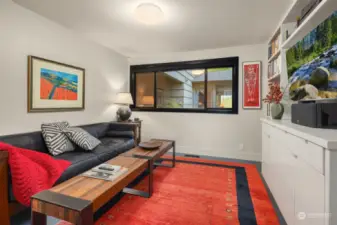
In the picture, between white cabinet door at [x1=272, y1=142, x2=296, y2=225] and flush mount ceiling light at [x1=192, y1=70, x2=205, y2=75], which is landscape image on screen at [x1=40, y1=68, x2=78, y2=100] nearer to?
flush mount ceiling light at [x1=192, y1=70, x2=205, y2=75]

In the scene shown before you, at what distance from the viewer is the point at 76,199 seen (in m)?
1.17

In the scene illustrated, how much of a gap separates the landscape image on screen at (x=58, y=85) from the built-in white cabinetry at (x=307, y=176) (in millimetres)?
3099

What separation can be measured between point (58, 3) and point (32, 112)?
58.3 inches

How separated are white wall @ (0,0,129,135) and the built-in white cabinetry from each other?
304 cm

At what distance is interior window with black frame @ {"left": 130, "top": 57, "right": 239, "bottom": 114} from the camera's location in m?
3.83

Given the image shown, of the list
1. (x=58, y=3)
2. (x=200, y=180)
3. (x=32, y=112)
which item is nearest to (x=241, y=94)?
(x=200, y=180)

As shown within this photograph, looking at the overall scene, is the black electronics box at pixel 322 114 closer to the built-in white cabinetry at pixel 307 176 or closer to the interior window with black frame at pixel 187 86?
the built-in white cabinetry at pixel 307 176

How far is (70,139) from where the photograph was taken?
8.06 ft

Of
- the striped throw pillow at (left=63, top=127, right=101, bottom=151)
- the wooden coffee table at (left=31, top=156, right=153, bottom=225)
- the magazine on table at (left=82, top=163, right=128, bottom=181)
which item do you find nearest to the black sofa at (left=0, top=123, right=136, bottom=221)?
the striped throw pillow at (left=63, top=127, right=101, bottom=151)

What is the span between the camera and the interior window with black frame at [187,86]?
3826 mm

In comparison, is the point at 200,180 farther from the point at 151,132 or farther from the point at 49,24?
the point at 49,24

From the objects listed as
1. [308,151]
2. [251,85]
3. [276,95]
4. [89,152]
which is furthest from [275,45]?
[89,152]

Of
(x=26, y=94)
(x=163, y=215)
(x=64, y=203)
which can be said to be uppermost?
(x=26, y=94)

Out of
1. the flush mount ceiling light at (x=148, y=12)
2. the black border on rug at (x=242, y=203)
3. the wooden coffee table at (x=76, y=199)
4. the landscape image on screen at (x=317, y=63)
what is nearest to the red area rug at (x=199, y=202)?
the black border on rug at (x=242, y=203)
